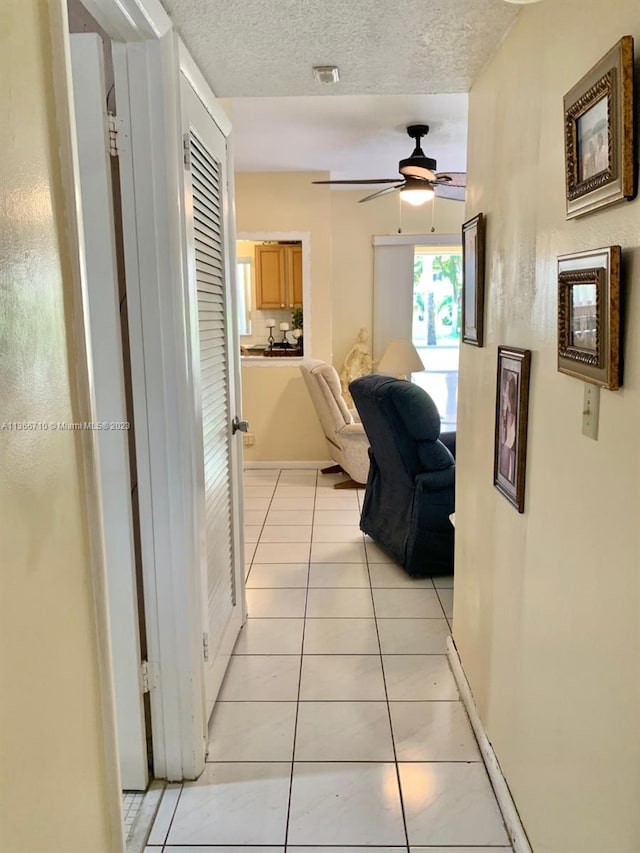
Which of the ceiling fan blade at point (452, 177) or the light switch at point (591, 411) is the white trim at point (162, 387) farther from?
the ceiling fan blade at point (452, 177)

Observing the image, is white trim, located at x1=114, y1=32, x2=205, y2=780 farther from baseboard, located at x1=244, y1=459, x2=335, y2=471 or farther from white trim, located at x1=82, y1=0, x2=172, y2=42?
baseboard, located at x1=244, y1=459, x2=335, y2=471

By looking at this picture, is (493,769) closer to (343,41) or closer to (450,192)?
(343,41)

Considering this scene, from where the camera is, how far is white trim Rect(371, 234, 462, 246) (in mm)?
Answer: 5809

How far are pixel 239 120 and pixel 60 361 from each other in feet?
10.8

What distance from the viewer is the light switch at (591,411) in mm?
1132

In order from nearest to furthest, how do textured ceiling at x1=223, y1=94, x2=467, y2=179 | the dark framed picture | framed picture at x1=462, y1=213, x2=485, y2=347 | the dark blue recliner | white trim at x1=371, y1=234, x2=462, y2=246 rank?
the dark framed picture
framed picture at x1=462, y1=213, x2=485, y2=347
the dark blue recliner
textured ceiling at x1=223, y1=94, x2=467, y2=179
white trim at x1=371, y1=234, x2=462, y2=246

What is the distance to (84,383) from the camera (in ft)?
3.43

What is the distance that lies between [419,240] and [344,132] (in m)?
1.92

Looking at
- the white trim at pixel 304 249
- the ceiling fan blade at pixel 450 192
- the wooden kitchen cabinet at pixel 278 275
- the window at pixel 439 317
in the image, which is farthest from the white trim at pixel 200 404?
the window at pixel 439 317

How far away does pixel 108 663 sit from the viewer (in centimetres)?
114

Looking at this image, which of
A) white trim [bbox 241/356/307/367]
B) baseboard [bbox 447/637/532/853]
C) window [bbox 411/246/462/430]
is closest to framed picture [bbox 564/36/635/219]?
baseboard [bbox 447/637/532/853]

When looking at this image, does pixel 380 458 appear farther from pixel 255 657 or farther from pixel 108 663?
pixel 108 663

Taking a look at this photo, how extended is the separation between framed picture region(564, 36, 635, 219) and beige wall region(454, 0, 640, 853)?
4cm

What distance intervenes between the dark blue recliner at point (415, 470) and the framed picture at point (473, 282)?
2.81ft
